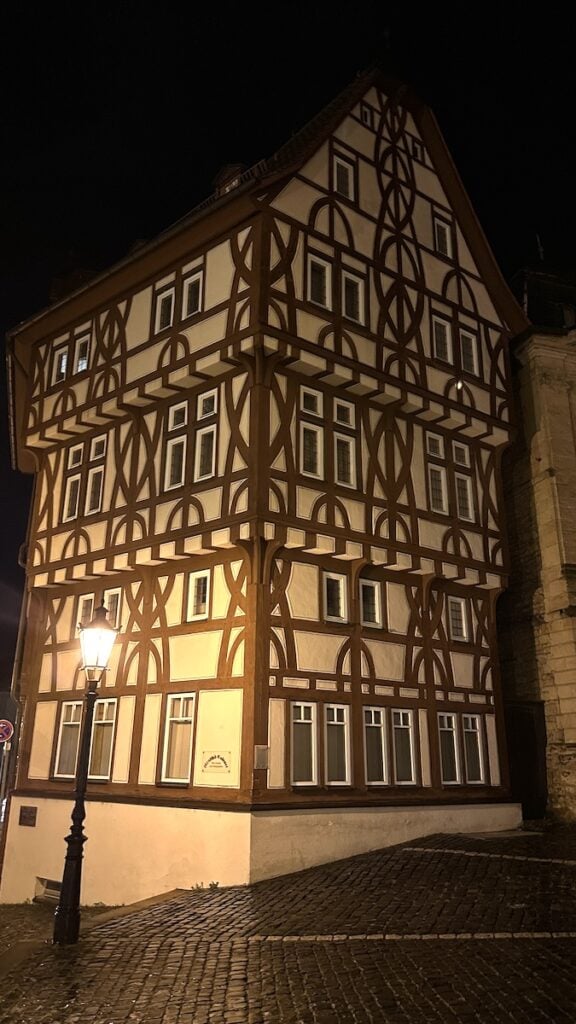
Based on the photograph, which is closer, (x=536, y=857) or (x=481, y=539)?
(x=536, y=857)

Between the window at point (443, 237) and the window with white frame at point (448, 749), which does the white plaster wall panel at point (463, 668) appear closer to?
the window with white frame at point (448, 749)

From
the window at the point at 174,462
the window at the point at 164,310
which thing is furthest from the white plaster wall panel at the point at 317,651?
the window at the point at 164,310

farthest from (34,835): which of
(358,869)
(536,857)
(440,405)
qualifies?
(440,405)

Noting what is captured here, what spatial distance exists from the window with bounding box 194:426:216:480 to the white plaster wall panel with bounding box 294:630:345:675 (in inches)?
158

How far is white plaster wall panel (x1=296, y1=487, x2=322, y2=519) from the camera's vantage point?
51.1ft

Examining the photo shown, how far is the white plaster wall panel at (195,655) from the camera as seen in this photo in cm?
1537

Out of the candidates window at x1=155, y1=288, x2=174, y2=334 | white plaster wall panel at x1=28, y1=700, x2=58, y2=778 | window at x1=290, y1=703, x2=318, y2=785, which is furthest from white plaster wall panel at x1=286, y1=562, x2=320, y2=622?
white plaster wall panel at x1=28, y1=700, x2=58, y2=778

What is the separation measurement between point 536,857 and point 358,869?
3.36 metres

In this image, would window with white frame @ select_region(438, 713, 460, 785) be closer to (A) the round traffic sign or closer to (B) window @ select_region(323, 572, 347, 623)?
(B) window @ select_region(323, 572, 347, 623)

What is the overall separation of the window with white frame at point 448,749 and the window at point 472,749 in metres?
0.29

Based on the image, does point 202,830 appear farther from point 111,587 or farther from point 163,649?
point 111,587

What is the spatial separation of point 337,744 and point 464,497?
7407 mm

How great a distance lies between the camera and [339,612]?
16.3 m

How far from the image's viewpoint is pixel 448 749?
1753cm
